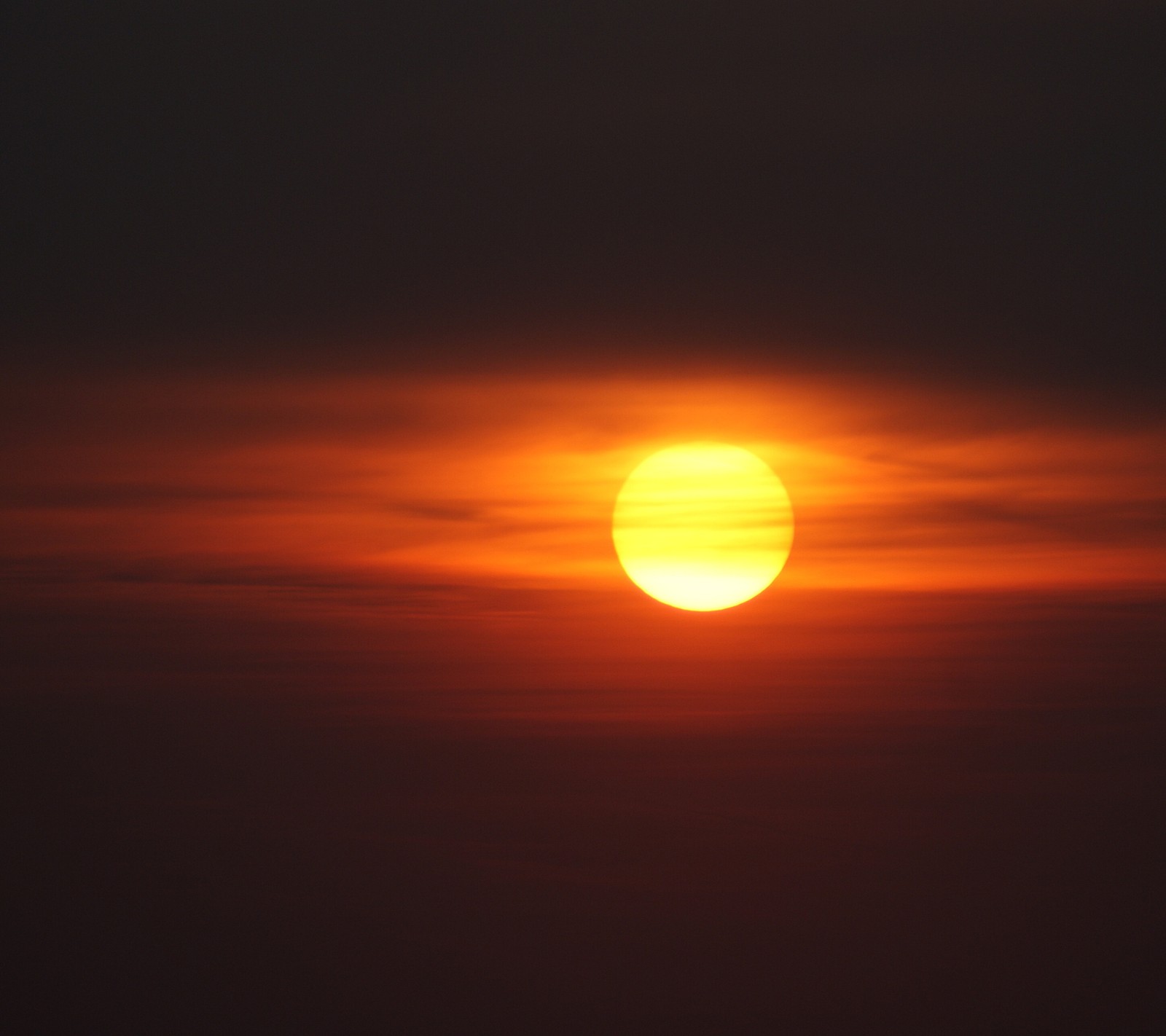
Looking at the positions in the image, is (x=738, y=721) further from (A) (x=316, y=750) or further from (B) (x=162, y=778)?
(B) (x=162, y=778)

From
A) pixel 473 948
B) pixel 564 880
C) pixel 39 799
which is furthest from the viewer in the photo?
pixel 39 799

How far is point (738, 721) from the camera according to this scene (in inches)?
1097

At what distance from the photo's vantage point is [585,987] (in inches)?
632

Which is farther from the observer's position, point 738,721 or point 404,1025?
point 738,721

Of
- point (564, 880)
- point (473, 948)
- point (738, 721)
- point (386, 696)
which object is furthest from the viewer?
point (386, 696)

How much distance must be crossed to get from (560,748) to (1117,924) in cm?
1087

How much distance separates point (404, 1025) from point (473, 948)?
55.3 inches

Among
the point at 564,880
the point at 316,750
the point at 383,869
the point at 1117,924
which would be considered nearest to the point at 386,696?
the point at 316,750

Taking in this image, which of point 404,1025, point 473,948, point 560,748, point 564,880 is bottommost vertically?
point 404,1025

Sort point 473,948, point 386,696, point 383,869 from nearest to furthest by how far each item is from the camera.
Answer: point 473,948 < point 383,869 < point 386,696

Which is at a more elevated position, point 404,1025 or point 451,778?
point 451,778

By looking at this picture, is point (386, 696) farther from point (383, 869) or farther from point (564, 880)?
point (564, 880)

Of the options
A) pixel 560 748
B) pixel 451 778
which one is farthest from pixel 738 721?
pixel 451 778

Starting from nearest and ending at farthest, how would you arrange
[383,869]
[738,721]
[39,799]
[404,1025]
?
[404,1025], [383,869], [39,799], [738,721]
